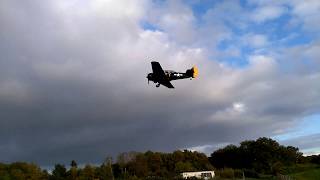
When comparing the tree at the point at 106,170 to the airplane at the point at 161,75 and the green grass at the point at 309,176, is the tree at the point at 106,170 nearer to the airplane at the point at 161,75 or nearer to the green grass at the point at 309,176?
the green grass at the point at 309,176

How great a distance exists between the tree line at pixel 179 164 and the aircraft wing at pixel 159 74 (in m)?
88.6

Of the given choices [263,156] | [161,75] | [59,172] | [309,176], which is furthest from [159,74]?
[263,156]

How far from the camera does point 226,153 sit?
19625cm

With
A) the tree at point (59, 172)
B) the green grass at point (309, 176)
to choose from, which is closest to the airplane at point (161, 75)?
the green grass at point (309, 176)

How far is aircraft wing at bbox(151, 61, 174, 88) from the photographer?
174ft

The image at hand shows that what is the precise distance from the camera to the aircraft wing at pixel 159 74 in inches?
2094

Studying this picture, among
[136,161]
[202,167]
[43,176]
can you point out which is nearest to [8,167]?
[43,176]

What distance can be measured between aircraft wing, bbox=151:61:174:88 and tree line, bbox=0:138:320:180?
88615 mm

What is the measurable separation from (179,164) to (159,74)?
385 ft

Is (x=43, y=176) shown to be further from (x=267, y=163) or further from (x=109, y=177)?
(x=267, y=163)

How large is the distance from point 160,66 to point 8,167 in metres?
130

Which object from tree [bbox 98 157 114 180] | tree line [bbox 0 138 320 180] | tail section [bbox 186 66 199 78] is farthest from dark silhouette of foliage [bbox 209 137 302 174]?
tail section [bbox 186 66 199 78]

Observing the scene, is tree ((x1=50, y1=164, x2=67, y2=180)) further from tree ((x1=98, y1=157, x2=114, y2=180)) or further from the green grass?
the green grass

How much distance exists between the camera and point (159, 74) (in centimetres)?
5406
